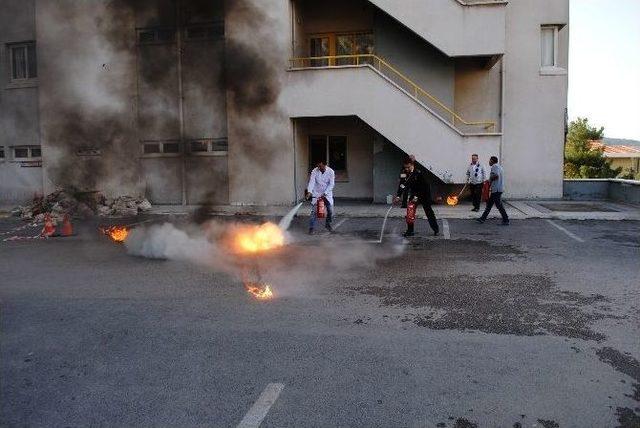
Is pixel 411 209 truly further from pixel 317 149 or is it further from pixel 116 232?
pixel 317 149

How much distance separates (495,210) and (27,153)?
16677 mm

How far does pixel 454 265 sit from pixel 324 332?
149 inches

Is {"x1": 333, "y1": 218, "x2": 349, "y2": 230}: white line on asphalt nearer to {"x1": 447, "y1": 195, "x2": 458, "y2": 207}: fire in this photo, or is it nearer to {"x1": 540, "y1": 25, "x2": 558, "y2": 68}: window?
{"x1": 447, "y1": 195, "x2": 458, "y2": 207}: fire

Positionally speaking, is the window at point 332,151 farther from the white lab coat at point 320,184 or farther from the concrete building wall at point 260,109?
the white lab coat at point 320,184

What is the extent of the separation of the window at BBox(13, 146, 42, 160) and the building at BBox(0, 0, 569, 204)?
3.3 inches

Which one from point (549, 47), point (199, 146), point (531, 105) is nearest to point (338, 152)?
point (199, 146)

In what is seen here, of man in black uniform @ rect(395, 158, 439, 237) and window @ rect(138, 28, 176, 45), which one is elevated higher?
window @ rect(138, 28, 176, 45)

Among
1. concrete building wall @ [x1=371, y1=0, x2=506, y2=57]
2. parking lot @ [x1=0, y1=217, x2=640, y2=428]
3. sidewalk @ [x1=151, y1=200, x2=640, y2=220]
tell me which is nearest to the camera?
parking lot @ [x1=0, y1=217, x2=640, y2=428]

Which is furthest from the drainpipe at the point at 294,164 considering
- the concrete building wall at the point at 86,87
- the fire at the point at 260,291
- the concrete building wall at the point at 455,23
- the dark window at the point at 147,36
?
the fire at the point at 260,291

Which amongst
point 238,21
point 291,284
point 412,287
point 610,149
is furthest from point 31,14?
point 610,149

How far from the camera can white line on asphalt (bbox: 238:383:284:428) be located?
11.4 feet

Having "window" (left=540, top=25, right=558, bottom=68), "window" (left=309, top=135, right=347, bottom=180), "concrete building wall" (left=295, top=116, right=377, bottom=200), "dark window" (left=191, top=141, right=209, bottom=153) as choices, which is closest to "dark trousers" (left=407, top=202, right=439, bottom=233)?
"concrete building wall" (left=295, top=116, right=377, bottom=200)

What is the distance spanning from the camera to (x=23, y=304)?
639cm

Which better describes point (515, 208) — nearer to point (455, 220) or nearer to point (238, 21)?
point (455, 220)
